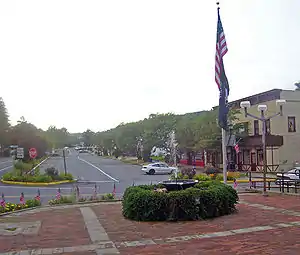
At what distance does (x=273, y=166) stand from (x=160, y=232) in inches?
1191

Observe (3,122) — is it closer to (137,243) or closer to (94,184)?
(94,184)

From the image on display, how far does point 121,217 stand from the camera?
1208 cm

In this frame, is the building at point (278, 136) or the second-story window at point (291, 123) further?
the second-story window at point (291, 123)

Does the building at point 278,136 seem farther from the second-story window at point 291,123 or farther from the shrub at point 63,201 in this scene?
the shrub at point 63,201

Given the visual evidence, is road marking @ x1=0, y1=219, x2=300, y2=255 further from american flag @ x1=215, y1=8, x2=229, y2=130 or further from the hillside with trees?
the hillside with trees

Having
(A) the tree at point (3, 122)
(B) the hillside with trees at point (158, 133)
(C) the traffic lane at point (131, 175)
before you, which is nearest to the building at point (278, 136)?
(B) the hillside with trees at point (158, 133)

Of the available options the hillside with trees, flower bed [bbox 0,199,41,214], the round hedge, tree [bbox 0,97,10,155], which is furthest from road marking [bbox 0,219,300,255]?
tree [bbox 0,97,10,155]

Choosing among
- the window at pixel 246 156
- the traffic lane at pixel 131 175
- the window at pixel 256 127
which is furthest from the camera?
the window at pixel 246 156

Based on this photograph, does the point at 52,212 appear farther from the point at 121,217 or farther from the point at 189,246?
the point at 189,246

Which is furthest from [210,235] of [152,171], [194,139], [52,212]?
[194,139]

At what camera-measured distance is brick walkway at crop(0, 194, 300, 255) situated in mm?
7906

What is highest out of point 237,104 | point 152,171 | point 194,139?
point 237,104

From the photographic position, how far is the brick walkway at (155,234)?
25.9 ft

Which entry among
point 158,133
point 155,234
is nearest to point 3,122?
point 158,133
